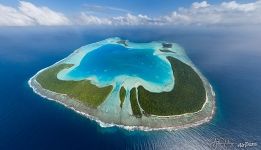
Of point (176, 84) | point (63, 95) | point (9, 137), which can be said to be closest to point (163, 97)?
point (176, 84)

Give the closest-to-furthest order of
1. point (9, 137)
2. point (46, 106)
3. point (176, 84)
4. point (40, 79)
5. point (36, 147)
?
1. point (36, 147)
2. point (9, 137)
3. point (46, 106)
4. point (176, 84)
5. point (40, 79)

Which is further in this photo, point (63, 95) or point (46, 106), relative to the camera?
point (63, 95)

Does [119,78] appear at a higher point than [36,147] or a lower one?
higher

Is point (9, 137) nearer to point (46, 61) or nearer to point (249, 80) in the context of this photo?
point (46, 61)

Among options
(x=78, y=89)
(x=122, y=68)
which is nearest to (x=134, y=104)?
(x=78, y=89)

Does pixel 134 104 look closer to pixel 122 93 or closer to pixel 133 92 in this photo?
pixel 133 92

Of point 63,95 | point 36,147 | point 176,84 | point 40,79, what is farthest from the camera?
point 40,79

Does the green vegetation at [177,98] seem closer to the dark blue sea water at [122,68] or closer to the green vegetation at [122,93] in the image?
the green vegetation at [122,93]
